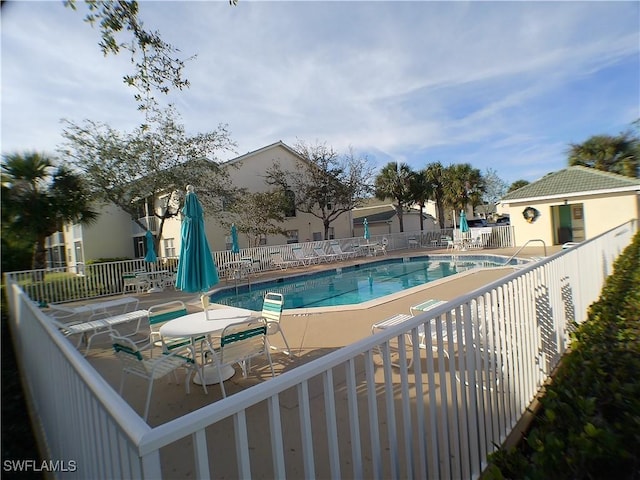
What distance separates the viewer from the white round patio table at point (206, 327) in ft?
13.4

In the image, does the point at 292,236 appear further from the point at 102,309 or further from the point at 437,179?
the point at 102,309

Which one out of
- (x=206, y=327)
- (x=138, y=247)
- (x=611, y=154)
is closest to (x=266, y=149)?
(x=138, y=247)

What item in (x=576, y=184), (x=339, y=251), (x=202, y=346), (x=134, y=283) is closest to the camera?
(x=202, y=346)

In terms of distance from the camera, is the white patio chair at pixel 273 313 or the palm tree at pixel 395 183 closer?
the white patio chair at pixel 273 313

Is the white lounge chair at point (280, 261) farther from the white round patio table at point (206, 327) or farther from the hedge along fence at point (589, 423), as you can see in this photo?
the hedge along fence at point (589, 423)

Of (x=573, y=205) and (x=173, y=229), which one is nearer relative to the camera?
(x=573, y=205)

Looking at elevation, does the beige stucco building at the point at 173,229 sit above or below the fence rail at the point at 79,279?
above

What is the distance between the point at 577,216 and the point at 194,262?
2217cm

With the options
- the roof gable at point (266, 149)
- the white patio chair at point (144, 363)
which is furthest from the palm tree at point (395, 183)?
the white patio chair at point (144, 363)

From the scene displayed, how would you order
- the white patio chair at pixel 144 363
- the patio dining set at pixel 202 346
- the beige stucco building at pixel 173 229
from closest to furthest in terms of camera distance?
the white patio chair at pixel 144 363 < the patio dining set at pixel 202 346 < the beige stucco building at pixel 173 229

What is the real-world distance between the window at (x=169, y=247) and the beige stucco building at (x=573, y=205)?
22158 mm

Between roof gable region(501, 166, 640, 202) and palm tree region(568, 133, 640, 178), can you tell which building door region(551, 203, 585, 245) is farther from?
palm tree region(568, 133, 640, 178)

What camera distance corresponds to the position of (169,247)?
23.3m

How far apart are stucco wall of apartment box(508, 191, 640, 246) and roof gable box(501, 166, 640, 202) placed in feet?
A: 1.36
